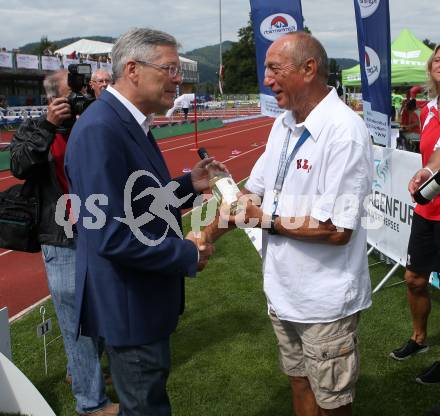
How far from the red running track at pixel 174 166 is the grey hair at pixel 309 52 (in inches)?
162

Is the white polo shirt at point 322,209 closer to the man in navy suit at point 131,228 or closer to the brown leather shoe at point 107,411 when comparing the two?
the man in navy suit at point 131,228

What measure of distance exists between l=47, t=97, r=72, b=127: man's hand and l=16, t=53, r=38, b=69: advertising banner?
35.2m

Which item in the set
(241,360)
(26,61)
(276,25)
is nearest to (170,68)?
(241,360)

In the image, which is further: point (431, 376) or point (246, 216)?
point (431, 376)

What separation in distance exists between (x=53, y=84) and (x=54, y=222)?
2.63 feet

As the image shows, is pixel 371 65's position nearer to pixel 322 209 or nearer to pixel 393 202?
pixel 393 202

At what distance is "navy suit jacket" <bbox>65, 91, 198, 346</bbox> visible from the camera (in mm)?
1791

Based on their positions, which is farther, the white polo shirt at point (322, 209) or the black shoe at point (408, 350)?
the black shoe at point (408, 350)

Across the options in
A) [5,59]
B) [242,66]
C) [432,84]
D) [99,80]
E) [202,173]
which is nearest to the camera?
[202,173]

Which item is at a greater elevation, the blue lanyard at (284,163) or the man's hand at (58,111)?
the man's hand at (58,111)

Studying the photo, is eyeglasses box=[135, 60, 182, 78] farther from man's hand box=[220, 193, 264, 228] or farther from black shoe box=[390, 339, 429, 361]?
black shoe box=[390, 339, 429, 361]

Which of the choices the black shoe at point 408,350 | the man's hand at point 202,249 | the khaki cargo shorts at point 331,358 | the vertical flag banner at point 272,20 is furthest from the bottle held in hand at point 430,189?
the vertical flag banner at point 272,20

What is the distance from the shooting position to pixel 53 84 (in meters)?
3.05

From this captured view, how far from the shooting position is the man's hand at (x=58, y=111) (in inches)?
109
